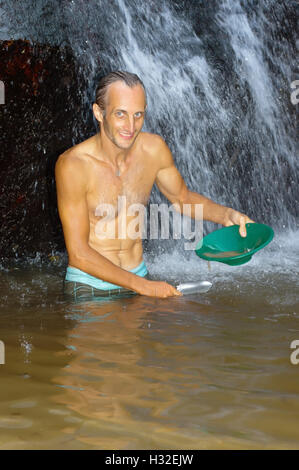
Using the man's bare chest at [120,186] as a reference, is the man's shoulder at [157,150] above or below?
above

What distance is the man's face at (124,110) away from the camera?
329cm

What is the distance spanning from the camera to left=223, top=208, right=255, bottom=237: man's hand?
340 cm

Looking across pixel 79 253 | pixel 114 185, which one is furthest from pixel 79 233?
pixel 114 185

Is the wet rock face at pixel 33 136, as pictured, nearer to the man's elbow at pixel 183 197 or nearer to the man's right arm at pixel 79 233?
the man's elbow at pixel 183 197

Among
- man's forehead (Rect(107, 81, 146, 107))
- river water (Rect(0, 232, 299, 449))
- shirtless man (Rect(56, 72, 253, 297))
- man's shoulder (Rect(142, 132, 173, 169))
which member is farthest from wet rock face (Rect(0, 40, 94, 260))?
man's forehead (Rect(107, 81, 146, 107))

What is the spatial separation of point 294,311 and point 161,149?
1.22 metres

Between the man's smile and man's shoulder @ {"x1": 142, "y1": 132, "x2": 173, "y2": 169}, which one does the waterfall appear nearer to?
man's shoulder @ {"x1": 142, "y1": 132, "x2": 173, "y2": 169}

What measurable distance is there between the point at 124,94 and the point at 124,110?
83 mm

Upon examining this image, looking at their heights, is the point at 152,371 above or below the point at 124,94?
below

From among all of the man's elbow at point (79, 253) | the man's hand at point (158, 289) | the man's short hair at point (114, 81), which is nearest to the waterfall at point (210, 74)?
the man's short hair at point (114, 81)

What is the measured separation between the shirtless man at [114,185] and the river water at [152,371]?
205 millimetres

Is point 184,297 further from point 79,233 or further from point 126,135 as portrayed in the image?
point 126,135

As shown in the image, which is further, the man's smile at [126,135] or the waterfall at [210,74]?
the waterfall at [210,74]

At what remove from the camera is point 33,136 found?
6617 mm
